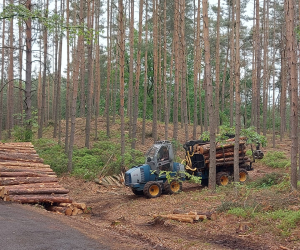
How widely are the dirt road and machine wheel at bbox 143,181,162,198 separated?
5976 millimetres

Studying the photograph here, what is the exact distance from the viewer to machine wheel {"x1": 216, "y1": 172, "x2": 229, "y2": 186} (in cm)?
1551

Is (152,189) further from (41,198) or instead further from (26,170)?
(41,198)

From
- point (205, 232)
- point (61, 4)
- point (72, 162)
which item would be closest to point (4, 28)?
point (61, 4)

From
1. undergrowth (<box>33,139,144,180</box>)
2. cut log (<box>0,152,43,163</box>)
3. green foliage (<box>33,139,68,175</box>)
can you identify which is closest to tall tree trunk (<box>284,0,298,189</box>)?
cut log (<box>0,152,43,163</box>)

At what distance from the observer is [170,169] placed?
1445cm

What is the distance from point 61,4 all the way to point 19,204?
21067 millimetres

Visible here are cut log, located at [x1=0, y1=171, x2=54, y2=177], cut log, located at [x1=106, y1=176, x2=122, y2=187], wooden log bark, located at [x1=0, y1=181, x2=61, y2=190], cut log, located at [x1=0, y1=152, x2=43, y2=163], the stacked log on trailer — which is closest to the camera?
wooden log bark, located at [x1=0, y1=181, x2=61, y2=190]

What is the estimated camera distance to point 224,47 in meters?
40.8

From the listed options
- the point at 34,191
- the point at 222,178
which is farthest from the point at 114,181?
the point at 34,191

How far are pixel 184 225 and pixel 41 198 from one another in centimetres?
427

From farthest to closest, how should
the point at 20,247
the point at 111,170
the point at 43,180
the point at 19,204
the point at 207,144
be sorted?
1. the point at 111,170
2. the point at 207,144
3. the point at 43,180
4. the point at 19,204
5. the point at 20,247

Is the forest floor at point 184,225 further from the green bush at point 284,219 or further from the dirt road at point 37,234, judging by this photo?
the dirt road at point 37,234

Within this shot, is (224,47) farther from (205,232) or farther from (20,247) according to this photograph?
(20,247)

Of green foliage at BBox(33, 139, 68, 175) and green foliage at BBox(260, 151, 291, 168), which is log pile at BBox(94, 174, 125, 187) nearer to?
green foliage at BBox(33, 139, 68, 175)
